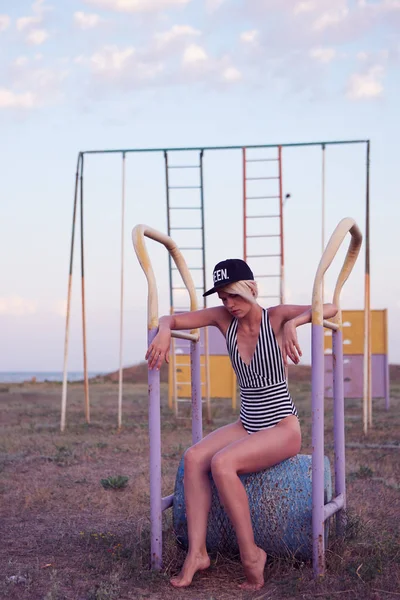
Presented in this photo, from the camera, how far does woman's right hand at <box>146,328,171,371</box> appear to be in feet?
13.0

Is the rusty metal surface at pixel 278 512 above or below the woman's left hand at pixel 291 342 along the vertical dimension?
below

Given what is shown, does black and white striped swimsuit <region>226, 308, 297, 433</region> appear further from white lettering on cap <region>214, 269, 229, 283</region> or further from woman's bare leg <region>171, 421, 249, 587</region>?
white lettering on cap <region>214, 269, 229, 283</region>

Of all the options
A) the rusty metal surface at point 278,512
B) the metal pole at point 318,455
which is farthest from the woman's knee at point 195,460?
the metal pole at point 318,455

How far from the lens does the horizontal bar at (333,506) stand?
3.96 m

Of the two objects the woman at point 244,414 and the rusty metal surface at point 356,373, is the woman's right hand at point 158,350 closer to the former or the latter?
the woman at point 244,414

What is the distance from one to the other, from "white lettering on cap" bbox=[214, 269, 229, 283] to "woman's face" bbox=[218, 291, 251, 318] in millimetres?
83

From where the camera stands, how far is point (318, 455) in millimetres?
3809

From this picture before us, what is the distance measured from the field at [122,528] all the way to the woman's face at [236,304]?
4.24 feet

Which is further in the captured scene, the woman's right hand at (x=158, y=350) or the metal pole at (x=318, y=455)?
the woman's right hand at (x=158, y=350)

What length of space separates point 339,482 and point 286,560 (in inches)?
30.6

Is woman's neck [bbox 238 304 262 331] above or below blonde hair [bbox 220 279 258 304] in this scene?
below

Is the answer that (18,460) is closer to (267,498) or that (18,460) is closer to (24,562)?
(24,562)

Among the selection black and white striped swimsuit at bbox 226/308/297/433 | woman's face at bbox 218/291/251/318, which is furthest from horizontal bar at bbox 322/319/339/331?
woman's face at bbox 218/291/251/318

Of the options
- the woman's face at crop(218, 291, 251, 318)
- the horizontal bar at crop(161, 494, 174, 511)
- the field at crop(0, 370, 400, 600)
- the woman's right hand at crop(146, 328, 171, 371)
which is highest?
the woman's face at crop(218, 291, 251, 318)
